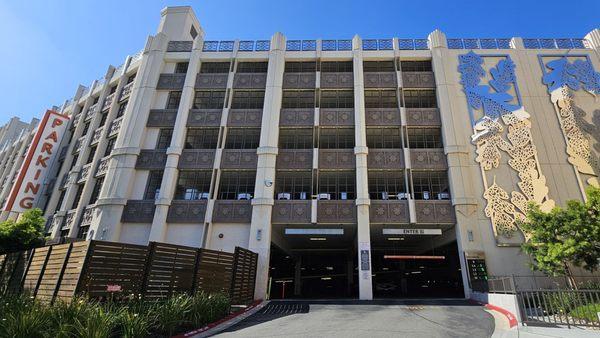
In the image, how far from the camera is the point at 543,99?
88.7 feet

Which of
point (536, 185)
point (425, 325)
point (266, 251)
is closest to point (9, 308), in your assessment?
point (425, 325)

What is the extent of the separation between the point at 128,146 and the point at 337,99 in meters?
18.7

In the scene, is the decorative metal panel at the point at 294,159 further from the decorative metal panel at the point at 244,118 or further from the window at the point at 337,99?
the window at the point at 337,99

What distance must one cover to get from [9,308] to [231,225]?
16.2 meters

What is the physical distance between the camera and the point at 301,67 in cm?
3133

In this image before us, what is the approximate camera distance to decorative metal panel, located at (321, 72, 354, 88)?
29500mm

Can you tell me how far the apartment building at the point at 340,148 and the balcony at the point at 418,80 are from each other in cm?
10

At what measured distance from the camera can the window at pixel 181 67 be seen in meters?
31.4

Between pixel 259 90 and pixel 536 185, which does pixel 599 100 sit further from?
pixel 259 90

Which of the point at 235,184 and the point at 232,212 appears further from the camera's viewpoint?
the point at 235,184

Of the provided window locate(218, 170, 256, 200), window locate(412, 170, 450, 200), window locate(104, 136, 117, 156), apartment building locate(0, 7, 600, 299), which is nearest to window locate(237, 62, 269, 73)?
apartment building locate(0, 7, 600, 299)

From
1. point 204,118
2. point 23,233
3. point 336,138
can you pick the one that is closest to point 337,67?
point 336,138

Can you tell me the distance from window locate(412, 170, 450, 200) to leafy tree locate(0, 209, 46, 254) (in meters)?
29.0

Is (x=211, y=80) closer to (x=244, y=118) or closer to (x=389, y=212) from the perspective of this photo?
(x=244, y=118)
